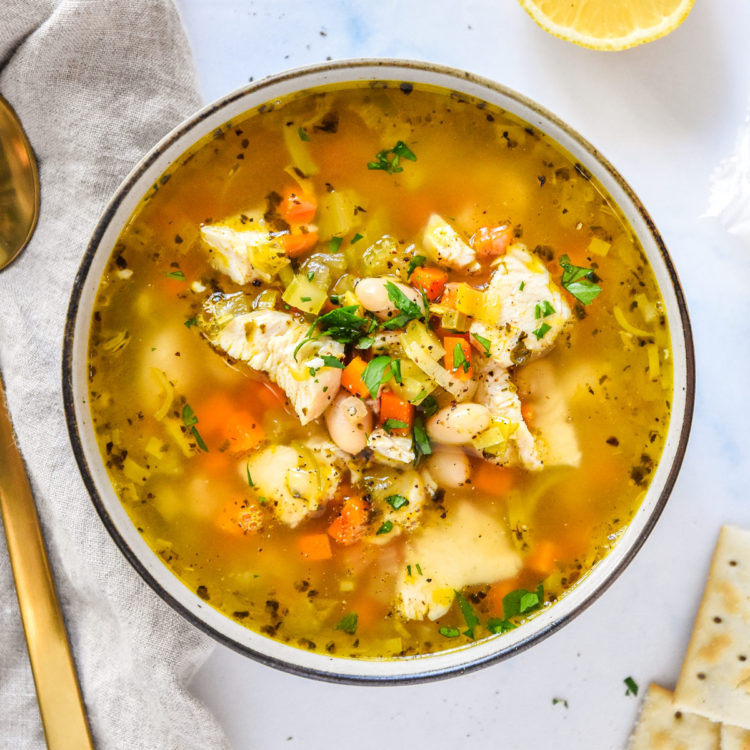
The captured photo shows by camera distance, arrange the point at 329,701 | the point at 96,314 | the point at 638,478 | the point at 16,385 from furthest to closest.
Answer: the point at 329,701, the point at 16,385, the point at 638,478, the point at 96,314

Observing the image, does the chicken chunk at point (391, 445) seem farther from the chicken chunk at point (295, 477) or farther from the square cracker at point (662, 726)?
the square cracker at point (662, 726)

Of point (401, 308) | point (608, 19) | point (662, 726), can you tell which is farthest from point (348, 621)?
point (608, 19)

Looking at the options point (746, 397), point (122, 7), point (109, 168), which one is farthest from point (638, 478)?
point (122, 7)

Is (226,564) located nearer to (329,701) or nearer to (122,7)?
(329,701)

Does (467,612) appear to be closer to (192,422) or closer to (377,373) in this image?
(377,373)

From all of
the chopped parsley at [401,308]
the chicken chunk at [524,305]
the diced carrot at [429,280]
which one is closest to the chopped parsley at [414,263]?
the diced carrot at [429,280]
